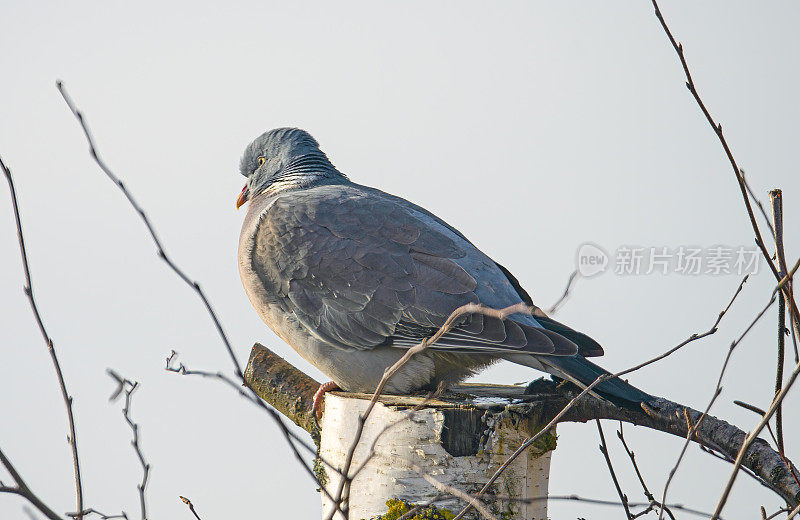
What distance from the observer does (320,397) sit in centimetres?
391

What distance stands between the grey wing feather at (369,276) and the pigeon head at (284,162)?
0.52 metres

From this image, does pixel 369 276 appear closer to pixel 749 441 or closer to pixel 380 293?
pixel 380 293

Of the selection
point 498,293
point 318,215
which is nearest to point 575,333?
point 498,293

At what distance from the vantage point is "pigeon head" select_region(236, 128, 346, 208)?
179 inches

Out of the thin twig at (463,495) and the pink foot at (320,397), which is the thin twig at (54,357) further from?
the pink foot at (320,397)

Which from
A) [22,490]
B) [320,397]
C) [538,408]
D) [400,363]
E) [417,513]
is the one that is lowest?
[22,490]

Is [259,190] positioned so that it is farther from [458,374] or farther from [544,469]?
[544,469]

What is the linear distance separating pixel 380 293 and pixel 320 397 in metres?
0.65

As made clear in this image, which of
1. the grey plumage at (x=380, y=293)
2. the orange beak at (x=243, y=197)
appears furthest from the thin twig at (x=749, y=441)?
the orange beak at (x=243, y=197)

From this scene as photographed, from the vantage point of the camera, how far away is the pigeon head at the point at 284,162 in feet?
14.9

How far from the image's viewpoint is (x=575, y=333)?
11.4 feet

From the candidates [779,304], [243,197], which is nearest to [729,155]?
[779,304]

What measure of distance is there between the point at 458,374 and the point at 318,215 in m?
0.99

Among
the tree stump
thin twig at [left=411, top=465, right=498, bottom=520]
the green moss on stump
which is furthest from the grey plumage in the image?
thin twig at [left=411, top=465, right=498, bottom=520]
